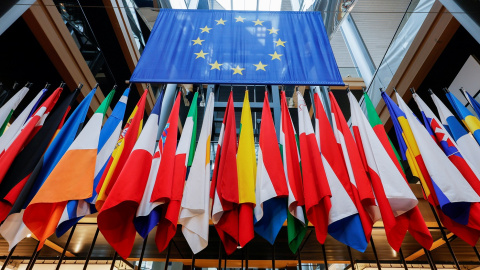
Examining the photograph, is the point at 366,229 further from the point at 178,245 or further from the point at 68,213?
the point at 178,245

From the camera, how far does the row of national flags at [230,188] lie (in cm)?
209

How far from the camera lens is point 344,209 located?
2135 mm

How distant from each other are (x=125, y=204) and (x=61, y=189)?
0.47m

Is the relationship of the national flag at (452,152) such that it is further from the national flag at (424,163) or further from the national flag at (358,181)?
the national flag at (358,181)

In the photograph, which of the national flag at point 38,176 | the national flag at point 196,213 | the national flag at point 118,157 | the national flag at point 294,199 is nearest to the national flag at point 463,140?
the national flag at point 294,199

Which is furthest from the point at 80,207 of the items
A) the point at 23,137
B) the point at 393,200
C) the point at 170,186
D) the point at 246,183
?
the point at 393,200

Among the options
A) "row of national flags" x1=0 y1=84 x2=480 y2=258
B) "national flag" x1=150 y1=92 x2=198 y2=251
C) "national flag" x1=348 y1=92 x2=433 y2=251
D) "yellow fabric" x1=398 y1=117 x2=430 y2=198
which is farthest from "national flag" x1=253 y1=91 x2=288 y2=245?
"yellow fabric" x1=398 y1=117 x2=430 y2=198

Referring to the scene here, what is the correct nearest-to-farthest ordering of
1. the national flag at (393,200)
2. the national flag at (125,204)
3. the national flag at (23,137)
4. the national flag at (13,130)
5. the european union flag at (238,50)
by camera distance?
the national flag at (125,204) < the national flag at (393,200) < the national flag at (23,137) < the national flag at (13,130) < the european union flag at (238,50)

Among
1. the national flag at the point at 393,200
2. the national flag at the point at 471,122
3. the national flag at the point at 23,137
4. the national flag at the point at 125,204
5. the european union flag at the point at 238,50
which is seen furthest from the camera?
the european union flag at the point at 238,50

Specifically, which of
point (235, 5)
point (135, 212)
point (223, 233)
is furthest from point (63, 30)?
point (235, 5)

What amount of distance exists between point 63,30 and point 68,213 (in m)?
4.96

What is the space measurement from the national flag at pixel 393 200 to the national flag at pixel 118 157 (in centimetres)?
216

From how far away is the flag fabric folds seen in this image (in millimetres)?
2076

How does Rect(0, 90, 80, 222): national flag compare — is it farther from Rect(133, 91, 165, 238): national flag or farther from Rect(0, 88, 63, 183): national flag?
Rect(133, 91, 165, 238): national flag
